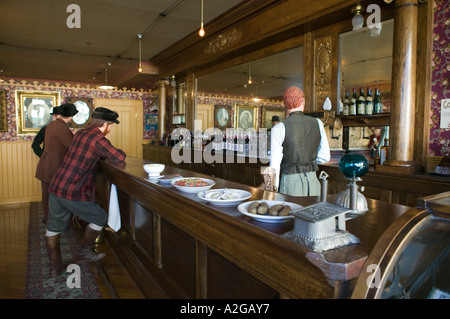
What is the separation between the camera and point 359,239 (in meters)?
1.08

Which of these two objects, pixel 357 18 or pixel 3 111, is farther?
pixel 3 111

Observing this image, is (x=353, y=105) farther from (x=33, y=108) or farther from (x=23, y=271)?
(x=33, y=108)

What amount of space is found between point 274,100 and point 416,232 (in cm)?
498

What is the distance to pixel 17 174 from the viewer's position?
24.6ft

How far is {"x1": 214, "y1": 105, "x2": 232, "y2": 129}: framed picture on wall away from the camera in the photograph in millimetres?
7891

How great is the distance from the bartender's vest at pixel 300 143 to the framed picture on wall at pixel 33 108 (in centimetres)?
767

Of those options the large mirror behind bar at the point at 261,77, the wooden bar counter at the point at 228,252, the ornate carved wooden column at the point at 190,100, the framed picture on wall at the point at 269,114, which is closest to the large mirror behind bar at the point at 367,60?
the large mirror behind bar at the point at 261,77

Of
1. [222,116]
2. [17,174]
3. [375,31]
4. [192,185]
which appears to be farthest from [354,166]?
[17,174]

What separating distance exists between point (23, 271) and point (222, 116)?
569 centimetres

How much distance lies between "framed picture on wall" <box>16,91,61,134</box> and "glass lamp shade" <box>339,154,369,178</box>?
855 cm

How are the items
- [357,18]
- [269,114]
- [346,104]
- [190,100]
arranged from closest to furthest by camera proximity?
[357,18] → [346,104] → [269,114] → [190,100]

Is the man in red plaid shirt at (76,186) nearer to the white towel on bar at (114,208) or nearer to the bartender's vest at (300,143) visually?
the white towel on bar at (114,208)

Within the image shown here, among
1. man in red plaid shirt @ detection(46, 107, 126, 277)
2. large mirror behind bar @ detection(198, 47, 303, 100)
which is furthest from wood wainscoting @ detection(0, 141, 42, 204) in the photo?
man in red plaid shirt @ detection(46, 107, 126, 277)

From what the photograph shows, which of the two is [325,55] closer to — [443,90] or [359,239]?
[443,90]
